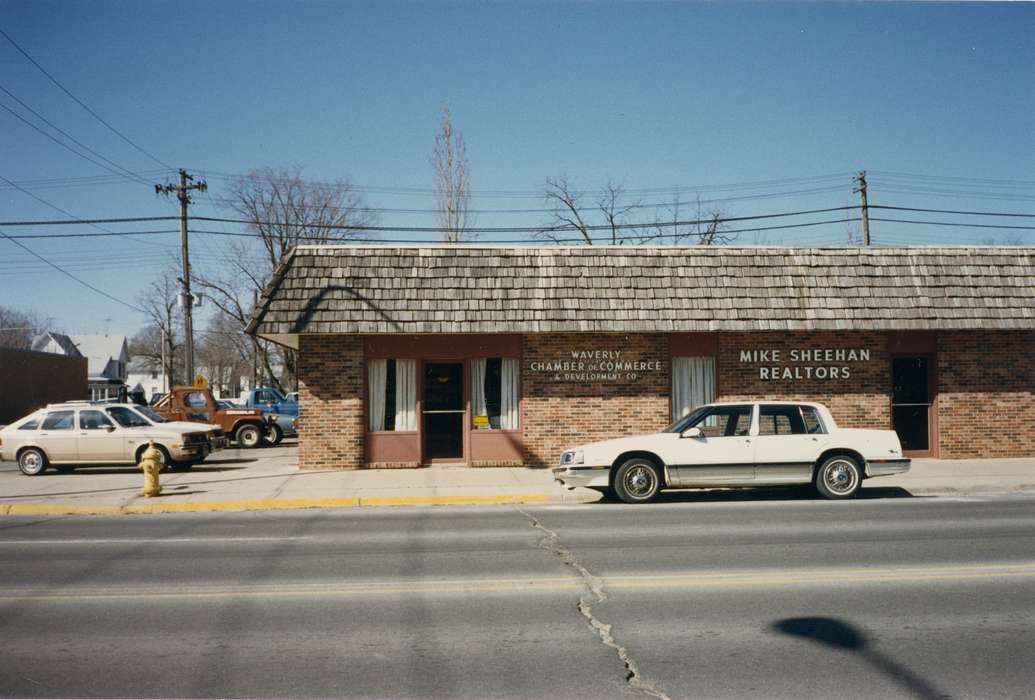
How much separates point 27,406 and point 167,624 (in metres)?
35.4

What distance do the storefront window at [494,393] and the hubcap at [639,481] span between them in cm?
512

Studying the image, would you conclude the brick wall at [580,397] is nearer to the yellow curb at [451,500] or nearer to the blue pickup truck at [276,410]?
Answer: the yellow curb at [451,500]

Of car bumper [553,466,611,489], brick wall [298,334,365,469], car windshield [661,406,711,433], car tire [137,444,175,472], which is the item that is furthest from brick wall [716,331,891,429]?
car tire [137,444,175,472]

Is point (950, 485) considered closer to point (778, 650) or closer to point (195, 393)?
point (778, 650)

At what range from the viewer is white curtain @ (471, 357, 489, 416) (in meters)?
17.9

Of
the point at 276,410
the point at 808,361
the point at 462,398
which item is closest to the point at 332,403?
the point at 462,398

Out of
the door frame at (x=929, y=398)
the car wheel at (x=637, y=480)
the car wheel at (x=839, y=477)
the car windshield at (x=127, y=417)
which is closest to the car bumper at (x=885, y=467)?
the car wheel at (x=839, y=477)

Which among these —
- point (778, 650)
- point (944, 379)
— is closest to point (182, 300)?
point (944, 379)

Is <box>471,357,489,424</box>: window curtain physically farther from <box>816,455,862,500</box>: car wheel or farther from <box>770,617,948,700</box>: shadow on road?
<box>770,617,948,700</box>: shadow on road

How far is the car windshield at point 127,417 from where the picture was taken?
18.9m

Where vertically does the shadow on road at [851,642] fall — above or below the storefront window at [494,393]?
below

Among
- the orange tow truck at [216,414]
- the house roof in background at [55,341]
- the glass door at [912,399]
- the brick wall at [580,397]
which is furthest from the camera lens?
the house roof in background at [55,341]

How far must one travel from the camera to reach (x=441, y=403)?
59.1ft

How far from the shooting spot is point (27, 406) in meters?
36.5
